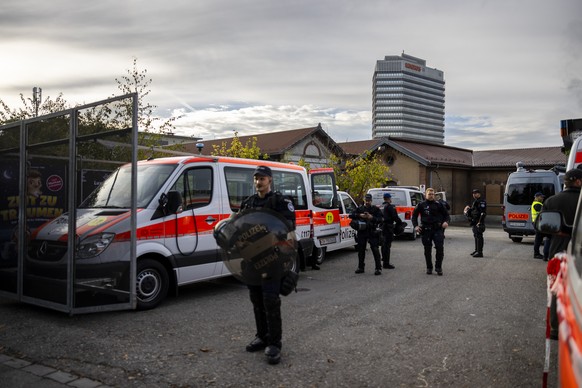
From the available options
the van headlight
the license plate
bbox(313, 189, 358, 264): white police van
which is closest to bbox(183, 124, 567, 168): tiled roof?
bbox(313, 189, 358, 264): white police van

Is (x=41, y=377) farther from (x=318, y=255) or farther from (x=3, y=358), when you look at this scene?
(x=318, y=255)

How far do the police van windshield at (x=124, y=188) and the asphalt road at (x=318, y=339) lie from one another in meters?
1.52

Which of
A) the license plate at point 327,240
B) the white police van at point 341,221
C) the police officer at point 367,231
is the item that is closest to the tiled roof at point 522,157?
the white police van at point 341,221

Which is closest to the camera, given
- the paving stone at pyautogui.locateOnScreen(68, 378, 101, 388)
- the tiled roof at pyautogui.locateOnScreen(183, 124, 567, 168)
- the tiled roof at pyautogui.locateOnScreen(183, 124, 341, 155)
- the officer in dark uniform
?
the paving stone at pyautogui.locateOnScreen(68, 378, 101, 388)

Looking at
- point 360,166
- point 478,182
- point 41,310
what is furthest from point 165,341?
point 478,182

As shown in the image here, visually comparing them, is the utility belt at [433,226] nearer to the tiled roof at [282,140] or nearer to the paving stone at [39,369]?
the paving stone at [39,369]

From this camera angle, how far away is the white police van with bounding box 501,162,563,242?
16609 mm

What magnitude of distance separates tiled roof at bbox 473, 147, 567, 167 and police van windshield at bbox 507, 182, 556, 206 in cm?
1913

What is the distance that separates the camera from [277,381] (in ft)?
13.6

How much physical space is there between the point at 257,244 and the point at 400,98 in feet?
393

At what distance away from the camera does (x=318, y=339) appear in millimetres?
5332

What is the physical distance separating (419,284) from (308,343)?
13.8 feet

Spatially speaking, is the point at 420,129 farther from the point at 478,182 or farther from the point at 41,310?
the point at 41,310

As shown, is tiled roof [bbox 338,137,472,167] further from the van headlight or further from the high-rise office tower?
the high-rise office tower
